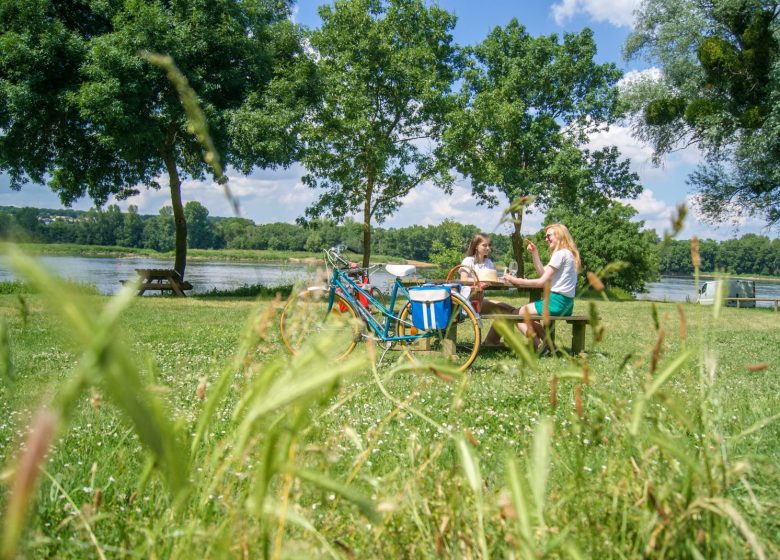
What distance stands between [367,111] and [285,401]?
90.4 feet

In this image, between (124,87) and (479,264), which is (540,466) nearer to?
(479,264)

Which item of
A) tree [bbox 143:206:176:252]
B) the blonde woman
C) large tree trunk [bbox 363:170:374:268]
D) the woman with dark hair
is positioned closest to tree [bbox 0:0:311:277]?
tree [bbox 143:206:176:252]

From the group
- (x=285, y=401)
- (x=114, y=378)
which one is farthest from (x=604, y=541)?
(x=114, y=378)

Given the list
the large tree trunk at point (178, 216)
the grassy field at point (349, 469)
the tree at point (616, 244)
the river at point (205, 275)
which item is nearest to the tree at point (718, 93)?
the river at point (205, 275)

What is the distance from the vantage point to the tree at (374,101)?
88.1 ft

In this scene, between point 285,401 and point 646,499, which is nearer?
point 285,401

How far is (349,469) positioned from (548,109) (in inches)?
1405

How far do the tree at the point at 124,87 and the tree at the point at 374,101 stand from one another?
4674 mm

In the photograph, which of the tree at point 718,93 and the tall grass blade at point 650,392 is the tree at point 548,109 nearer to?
the tree at point 718,93

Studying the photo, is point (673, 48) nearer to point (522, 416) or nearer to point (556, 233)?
point (556, 233)

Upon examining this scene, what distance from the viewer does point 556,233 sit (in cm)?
743

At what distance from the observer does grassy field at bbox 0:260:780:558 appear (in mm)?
450

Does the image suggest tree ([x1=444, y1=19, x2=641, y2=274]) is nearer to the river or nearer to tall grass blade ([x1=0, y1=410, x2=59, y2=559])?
the river

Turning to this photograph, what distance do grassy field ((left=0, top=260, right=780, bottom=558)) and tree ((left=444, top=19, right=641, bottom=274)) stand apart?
29.6 meters
